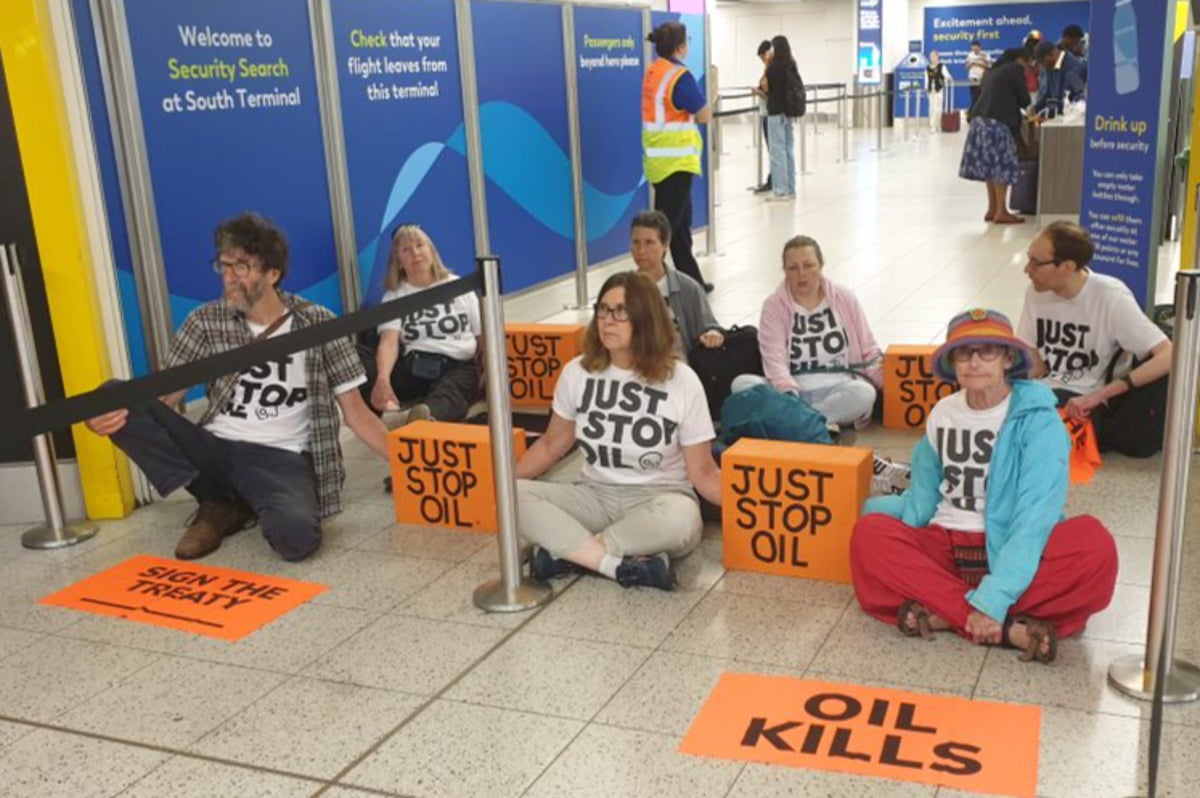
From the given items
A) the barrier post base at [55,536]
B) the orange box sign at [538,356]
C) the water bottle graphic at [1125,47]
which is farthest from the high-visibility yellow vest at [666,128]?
the barrier post base at [55,536]

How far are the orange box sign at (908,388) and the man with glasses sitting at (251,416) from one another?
2.24 meters

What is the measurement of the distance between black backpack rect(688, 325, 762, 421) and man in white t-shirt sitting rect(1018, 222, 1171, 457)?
3.72ft

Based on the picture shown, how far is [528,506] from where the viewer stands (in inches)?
156

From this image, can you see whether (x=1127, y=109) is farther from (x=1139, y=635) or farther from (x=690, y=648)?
(x=690, y=648)

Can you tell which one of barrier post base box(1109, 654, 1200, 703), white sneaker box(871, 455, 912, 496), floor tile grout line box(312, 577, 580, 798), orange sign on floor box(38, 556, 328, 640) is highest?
white sneaker box(871, 455, 912, 496)

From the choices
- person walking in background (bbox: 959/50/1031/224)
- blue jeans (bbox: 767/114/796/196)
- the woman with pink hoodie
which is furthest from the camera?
blue jeans (bbox: 767/114/796/196)

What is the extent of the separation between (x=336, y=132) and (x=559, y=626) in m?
3.19

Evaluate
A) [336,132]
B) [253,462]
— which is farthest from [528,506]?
[336,132]

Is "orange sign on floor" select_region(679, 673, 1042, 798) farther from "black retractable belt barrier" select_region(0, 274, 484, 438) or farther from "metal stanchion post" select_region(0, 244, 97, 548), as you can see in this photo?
"metal stanchion post" select_region(0, 244, 97, 548)

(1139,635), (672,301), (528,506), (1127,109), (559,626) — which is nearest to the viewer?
(1139,635)

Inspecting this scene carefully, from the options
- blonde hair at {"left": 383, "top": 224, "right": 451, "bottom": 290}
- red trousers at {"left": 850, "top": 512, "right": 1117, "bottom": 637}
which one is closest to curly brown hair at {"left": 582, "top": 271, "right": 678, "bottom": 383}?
red trousers at {"left": 850, "top": 512, "right": 1117, "bottom": 637}

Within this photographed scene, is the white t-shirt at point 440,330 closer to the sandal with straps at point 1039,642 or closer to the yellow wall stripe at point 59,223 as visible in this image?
the yellow wall stripe at point 59,223

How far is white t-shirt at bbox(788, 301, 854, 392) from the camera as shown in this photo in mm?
5320

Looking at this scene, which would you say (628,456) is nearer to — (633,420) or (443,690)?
(633,420)
